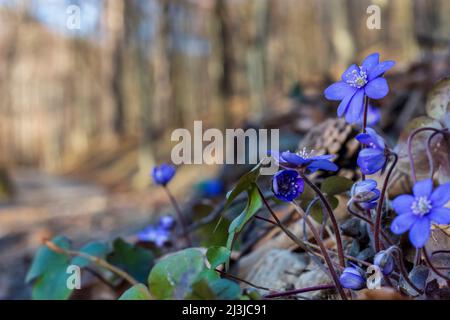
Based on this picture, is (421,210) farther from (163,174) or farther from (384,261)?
(163,174)

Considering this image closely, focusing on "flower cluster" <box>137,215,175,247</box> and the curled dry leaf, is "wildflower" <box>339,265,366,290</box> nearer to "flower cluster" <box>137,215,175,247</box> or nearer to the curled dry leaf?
the curled dry leaf

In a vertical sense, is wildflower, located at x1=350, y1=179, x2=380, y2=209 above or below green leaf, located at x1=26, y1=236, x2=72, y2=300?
above

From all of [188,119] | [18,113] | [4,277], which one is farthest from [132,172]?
[18,113]

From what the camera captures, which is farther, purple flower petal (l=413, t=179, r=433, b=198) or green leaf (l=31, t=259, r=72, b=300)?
green leaf (l=31, t=259, r=72, b=300)

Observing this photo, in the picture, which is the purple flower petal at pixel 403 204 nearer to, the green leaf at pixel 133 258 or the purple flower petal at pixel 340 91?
the purple flower petal at pixel 340 91

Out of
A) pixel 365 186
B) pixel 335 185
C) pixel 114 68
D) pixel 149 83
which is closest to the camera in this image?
pixel 365 186

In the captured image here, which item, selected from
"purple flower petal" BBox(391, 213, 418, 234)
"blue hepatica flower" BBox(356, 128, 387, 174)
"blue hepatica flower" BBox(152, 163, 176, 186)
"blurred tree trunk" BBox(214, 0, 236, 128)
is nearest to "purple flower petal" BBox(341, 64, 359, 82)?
"blue hepatica flower" BBox(356, 128, 387, 174)

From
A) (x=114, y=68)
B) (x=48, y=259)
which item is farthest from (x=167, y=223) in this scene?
(x=114, y=68)

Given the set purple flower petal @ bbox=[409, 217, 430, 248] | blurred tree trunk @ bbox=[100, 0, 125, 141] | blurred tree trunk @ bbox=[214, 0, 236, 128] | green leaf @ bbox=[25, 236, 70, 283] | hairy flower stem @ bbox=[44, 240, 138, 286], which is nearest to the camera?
purple flower petal @ bbox=[409, 217, 430, 248]
